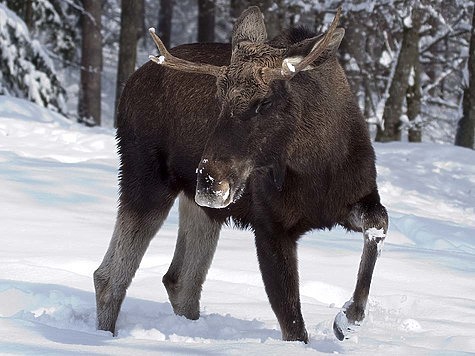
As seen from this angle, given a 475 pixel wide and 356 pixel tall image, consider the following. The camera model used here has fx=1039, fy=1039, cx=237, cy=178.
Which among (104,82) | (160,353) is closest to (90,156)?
(160,353)

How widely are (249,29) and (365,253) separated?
4.36 ft

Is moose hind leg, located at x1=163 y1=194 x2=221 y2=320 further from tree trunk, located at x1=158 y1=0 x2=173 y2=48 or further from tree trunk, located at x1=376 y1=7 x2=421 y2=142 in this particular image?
tree trunk, located at x1=158 y1=0 x2=173 y2=48

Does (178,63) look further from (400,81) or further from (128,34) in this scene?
(128,34)

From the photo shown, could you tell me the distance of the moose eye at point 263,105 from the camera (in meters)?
5.05

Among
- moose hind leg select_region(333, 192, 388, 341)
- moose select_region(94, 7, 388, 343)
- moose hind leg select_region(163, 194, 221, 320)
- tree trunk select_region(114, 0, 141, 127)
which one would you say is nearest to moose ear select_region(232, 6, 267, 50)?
moose select_region(94, 7, 388, 343)

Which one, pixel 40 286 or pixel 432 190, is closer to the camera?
pixel 40 286

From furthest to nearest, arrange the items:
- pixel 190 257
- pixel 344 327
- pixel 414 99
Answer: pixel 414 99 < pixel 190 257 < pixel 344 327

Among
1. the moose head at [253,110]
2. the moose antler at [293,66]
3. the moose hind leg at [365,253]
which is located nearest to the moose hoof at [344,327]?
the moose hind leg at [365,253]

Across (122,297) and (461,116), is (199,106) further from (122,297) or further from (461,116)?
(461,116)

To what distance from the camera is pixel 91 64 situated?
2289 centimetres

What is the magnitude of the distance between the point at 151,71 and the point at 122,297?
1387 millimetres

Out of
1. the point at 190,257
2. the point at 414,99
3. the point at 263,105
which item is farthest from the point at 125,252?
the point at 414,99

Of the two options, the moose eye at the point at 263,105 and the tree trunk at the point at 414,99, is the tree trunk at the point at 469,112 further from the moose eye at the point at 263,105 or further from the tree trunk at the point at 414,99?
the moose eye at the point at 263,105

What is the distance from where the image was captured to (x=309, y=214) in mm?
5387
